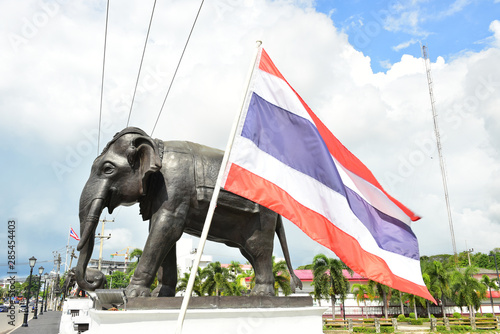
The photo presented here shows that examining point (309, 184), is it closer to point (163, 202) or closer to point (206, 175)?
point (206, 175)

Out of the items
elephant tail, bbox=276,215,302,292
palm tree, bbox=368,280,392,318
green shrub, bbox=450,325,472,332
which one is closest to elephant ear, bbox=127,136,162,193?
elephant tail, bbox=276,215,302,292

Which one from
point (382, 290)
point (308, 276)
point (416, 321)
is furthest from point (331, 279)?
point (308, 276)

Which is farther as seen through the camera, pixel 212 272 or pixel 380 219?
pixel 212 272

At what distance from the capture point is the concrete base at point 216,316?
167 inches

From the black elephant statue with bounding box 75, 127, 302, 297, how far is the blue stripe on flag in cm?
153

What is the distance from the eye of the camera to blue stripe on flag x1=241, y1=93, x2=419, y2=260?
414 centimetres

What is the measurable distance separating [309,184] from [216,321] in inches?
75.4

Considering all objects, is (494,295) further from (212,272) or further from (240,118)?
(240,118)

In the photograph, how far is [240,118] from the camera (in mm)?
3889

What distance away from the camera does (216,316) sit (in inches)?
181

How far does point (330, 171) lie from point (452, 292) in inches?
1443

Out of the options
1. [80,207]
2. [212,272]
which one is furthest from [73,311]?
[212,272]

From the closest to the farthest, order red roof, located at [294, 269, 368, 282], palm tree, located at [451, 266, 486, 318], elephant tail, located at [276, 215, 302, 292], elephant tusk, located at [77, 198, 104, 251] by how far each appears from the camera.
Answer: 1. elephant tusk, located at [77, 198, 104, 251]
2. elephant tail, located at [276, 215, 302, 292]
3. palm tree, located at [451, 266, 486, 318]
4. red roof, located at [294, 269, 368, 282]

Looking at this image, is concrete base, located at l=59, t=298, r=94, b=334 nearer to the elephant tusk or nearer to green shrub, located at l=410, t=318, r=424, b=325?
the elephant tusk
